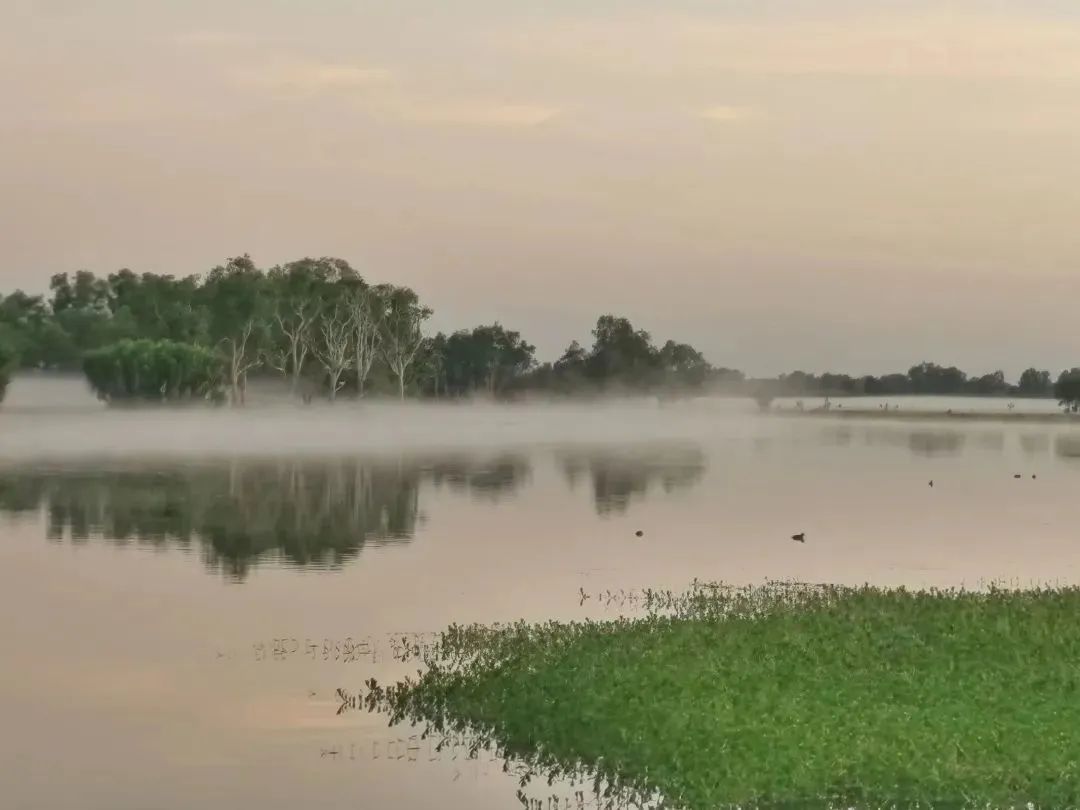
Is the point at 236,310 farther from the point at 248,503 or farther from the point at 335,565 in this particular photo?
the point at 335,565

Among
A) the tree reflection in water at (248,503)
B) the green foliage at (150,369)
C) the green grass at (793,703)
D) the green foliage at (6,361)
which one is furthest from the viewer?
the green foliage at (150,369)

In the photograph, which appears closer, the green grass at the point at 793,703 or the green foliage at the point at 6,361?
Answer: the green grass at the point at 793,703

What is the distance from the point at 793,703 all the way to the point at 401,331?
148191 millimetres

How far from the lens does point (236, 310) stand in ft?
469

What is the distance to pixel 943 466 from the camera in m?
86.8

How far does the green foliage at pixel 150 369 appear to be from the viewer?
130 meters

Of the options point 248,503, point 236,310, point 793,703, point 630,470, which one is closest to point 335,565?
point 248,503

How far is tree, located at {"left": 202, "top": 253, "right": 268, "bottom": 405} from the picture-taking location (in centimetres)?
14175

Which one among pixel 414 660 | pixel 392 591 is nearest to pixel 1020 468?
pixel 392 591

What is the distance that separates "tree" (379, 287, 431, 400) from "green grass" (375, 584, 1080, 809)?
451 ft

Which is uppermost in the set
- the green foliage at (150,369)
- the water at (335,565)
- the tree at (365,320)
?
the tree at (365,320)

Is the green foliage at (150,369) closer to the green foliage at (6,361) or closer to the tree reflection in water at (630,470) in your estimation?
the green foliage at (6,361)

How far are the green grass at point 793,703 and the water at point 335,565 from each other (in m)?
1.16

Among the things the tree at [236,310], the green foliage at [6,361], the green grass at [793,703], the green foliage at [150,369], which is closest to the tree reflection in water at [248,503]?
the green grass at [793,703]
